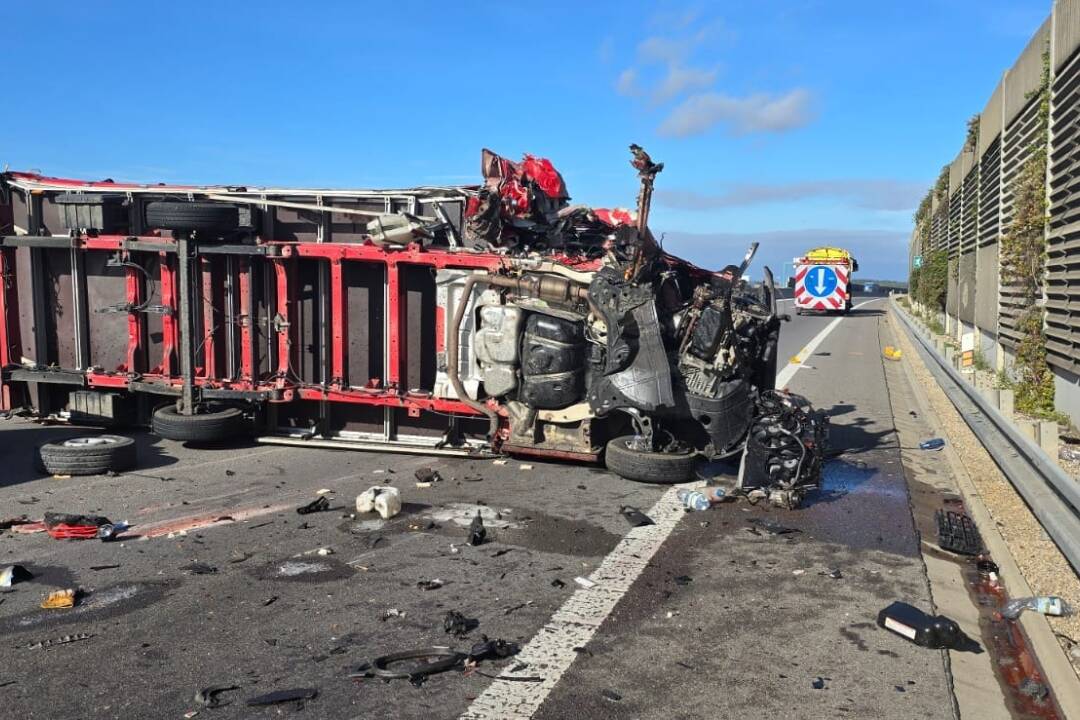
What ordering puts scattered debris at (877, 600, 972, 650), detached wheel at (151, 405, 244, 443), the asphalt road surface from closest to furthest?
1. the asphalt road surface
2. scattered debris at (877, 600, 972, 650)
3. detached wheel at (151, 405, 244, 443)

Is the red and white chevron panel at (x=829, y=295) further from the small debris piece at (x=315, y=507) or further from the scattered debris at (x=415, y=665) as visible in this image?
the scattered debris at (x=415, y=665)

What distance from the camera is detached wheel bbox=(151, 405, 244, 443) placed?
24.8 ft

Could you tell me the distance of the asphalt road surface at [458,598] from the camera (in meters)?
3.34

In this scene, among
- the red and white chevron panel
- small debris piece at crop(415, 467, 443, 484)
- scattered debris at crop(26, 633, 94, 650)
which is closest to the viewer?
scattered debris at crop(26, 633, 94, 650)

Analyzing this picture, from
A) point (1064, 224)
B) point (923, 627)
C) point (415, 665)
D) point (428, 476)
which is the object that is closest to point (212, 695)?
point (415, 665)

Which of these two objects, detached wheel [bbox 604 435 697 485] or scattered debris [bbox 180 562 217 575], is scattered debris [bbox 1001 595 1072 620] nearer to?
detached wheel [bbox 604 435 697 485]

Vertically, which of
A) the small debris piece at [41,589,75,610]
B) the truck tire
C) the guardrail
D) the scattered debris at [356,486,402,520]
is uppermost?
the truck tire

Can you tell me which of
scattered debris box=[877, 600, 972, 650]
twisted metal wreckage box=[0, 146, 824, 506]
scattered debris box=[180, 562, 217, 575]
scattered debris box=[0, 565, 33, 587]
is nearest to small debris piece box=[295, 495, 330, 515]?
scattered debris box=[180, 562, 217, 575]

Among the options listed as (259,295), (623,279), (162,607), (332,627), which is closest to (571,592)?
(332,627)

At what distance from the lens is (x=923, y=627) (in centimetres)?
393

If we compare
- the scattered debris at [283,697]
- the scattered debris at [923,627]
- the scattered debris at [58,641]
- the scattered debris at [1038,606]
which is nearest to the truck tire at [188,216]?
the scattered debris at [58,641]

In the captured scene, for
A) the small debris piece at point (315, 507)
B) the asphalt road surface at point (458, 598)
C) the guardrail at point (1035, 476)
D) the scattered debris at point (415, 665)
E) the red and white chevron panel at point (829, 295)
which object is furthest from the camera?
the red and white chevron panel at point (829, 295)

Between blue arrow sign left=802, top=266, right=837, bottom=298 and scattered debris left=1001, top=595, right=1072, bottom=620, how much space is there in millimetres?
34643

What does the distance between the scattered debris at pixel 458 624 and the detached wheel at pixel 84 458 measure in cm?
422
